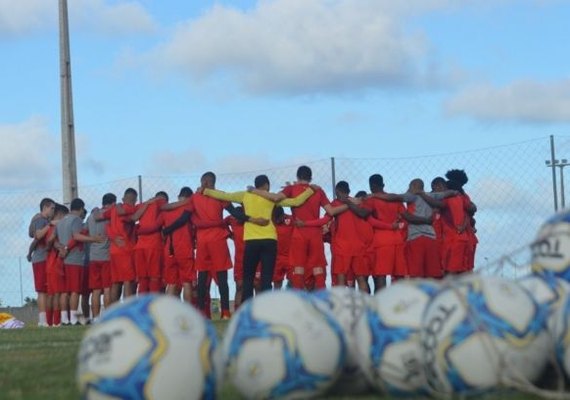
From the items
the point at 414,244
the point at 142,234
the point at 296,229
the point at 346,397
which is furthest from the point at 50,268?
the point at 346,397

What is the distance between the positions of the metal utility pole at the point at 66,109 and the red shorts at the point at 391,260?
8004mm

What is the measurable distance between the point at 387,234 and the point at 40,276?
5.89 m

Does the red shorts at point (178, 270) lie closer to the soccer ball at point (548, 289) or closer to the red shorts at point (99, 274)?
Answer: the red shorts at point (99, 274)

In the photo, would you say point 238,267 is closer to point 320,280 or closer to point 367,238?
point 320,280

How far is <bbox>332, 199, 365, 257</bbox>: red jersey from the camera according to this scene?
54.8 ft

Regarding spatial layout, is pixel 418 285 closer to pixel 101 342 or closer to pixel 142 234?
pixel 101 342

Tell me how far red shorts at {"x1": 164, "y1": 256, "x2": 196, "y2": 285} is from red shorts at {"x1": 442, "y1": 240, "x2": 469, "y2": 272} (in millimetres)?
3645

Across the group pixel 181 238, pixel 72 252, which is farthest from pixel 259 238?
pixel 72 252

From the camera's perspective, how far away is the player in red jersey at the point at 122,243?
17.7m

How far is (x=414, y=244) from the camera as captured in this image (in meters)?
16.5

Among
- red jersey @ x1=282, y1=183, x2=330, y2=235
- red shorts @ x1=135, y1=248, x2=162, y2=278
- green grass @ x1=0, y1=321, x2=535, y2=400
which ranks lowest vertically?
green grass @ x1=0, y1=321, x2=535, y2=400

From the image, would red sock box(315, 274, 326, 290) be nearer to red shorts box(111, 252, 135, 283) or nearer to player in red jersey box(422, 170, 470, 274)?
player in red jersey box(422, 170, 470, 274)

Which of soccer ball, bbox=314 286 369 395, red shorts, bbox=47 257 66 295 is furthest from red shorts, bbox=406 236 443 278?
soccer ball, bbox=314 286 369 395

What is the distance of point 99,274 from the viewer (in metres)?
18.5
